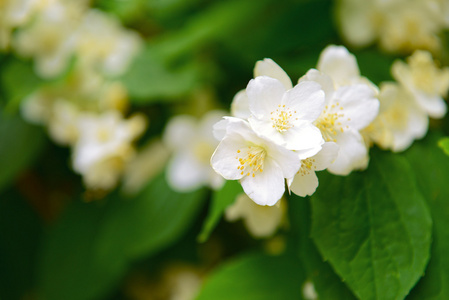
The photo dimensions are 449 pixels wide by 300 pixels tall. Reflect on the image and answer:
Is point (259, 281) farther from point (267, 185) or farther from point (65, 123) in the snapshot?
point (65, 123)

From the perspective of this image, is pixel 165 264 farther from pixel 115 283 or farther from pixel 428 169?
pixel 428 169

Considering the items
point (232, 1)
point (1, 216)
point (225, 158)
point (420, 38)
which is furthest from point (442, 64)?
point (1, 216)

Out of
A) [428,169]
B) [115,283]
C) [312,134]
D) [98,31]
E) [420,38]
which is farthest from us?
[98,31]

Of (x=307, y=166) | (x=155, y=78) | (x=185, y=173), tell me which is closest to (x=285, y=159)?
(x=307, y=166)

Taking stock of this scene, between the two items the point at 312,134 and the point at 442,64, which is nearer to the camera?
the point at 312,134

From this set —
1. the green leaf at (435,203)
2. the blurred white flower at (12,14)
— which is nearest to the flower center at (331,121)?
the green leaf at (435,203)

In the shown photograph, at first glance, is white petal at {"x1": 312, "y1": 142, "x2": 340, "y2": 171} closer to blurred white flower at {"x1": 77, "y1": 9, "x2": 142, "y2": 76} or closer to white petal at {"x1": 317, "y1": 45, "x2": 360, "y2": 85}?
white petal at {"x1": 317, "y1": 45, "x2": 360, "y2": 85}

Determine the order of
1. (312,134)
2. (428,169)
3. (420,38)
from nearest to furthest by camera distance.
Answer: (312,134)
(428,169)
(420,38)
